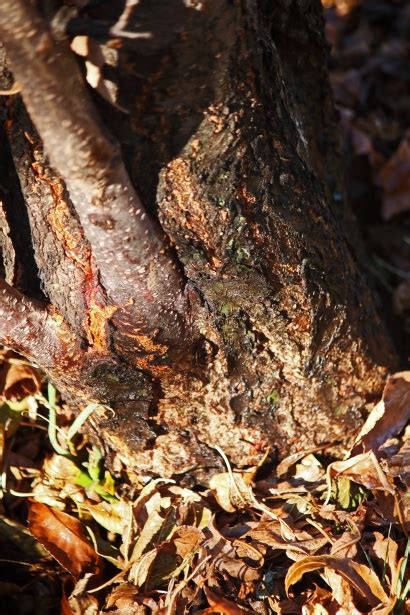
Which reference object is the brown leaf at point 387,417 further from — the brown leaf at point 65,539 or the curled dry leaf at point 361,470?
the brown leaf at point 65,539

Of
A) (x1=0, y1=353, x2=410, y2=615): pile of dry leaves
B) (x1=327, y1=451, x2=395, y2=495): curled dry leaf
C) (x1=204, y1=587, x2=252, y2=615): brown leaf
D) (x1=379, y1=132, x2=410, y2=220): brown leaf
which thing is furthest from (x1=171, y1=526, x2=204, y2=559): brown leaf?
(x1=379, y1=132, x2=410, y2=220): brown leaf

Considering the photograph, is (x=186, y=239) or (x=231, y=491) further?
(x=231, y=491)

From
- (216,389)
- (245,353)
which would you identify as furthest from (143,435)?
(245,353)

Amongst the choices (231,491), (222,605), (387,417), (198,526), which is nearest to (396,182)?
(387,417)

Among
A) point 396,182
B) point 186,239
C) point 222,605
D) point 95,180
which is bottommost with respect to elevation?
point 222,605

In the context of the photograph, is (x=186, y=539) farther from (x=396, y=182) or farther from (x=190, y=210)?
(x=396, y=182)

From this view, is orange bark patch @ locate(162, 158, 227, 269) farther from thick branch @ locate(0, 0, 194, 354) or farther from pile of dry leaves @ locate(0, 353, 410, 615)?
pile of dry leaves @ locate(0, 353, 410, 615)
